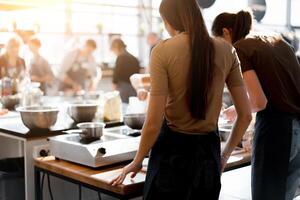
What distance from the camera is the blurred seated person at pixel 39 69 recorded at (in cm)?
517

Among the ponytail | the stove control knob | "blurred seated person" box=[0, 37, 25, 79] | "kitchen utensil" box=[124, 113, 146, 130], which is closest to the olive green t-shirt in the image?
the ponytail

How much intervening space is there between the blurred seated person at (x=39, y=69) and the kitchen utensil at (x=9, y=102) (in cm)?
182

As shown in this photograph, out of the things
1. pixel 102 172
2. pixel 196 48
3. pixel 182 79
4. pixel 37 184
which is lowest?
pixel 37 184

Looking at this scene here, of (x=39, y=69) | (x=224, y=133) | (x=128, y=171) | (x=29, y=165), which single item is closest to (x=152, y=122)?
(x=128, y=171)

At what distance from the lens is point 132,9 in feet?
30.2

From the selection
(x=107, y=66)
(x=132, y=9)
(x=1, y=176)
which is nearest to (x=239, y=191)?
(x=1, y=176)

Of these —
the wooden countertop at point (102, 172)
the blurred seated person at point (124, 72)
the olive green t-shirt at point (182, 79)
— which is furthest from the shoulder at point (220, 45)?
the blurred seated person at point (124, 72)

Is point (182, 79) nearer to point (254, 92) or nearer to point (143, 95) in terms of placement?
point (254, 92)

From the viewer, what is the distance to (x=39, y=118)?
233 cm

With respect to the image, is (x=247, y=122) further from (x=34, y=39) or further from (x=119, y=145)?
(x=34, y=39)

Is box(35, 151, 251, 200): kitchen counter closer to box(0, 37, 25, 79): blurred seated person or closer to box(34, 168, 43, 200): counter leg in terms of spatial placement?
box(34, 168, 43, 200): counter leg

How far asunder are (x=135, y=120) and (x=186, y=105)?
87 centimetres

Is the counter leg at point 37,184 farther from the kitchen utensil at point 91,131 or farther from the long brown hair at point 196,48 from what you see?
the long brown hair at point 196,48

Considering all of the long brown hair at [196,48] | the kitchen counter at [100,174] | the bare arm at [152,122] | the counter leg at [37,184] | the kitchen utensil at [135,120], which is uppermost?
the long brown hair at [196,48]
